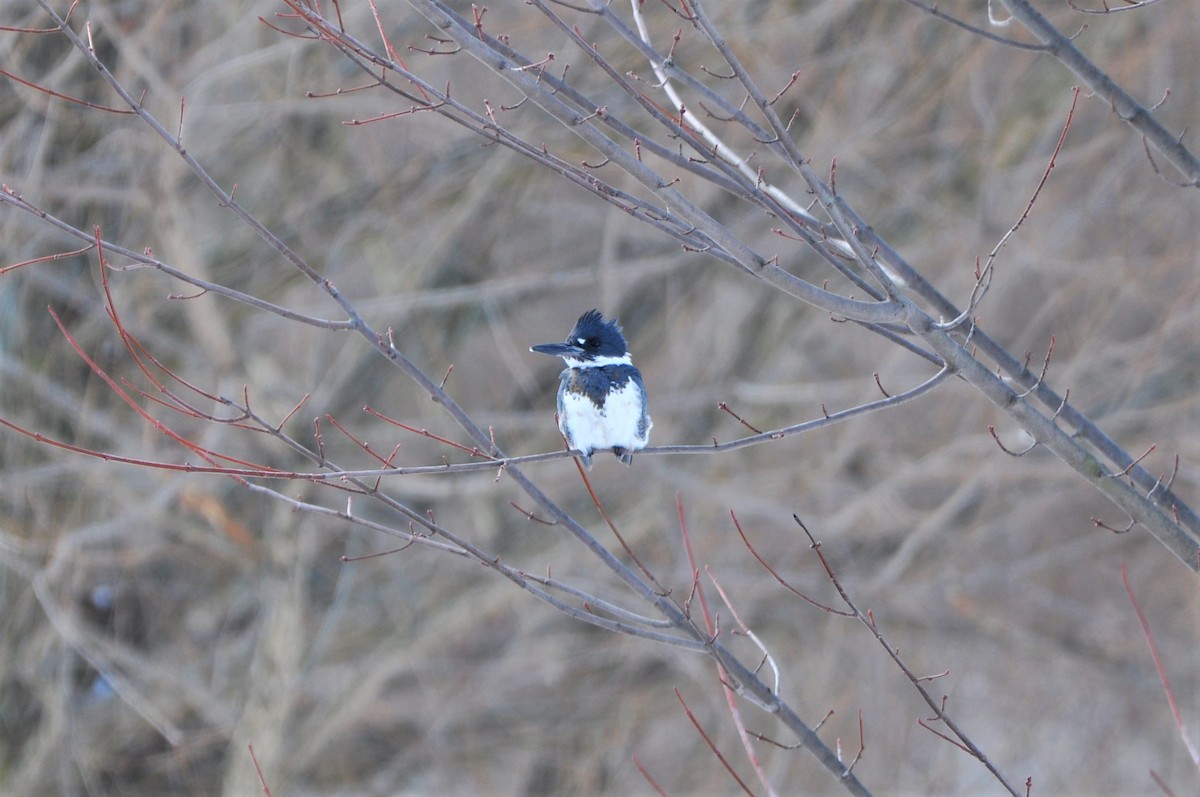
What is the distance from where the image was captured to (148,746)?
6.96 metres

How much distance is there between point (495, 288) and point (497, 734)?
297 cm

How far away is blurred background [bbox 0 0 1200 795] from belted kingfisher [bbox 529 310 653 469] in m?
2.56

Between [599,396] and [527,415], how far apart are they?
10.4 feet

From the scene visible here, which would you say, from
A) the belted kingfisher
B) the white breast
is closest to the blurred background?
the belted kingfisher

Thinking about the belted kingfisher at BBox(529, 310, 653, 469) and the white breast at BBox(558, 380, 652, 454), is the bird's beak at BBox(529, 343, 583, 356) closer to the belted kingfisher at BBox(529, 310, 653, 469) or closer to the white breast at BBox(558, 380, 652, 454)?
the belted kingfisher at BBox(529, 310, 653, 469)

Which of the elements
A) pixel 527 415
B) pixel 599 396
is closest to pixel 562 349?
pixel 599 396

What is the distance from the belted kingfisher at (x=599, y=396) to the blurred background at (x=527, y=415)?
2.56 metres

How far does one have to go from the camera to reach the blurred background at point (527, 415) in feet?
18.8

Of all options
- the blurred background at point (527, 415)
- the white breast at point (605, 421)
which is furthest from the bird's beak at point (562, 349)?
the blurred background at point (527, 415)

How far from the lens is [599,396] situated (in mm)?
3172

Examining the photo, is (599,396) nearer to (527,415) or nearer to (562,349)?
(562,349)

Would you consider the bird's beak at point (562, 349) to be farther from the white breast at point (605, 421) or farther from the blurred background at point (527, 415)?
the blurred background at point (527, 415)

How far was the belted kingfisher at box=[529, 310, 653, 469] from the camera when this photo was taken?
317cm

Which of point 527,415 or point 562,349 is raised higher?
point 527,415
